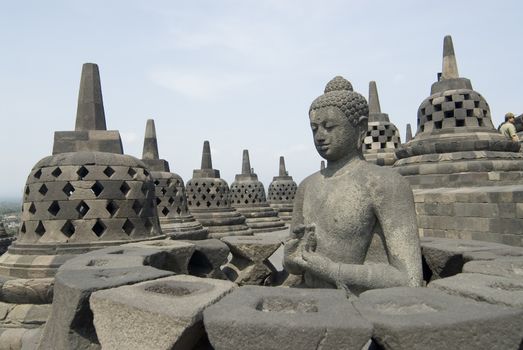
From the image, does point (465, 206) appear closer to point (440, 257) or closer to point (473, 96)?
point (473, 96)

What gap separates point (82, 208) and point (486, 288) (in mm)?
3914

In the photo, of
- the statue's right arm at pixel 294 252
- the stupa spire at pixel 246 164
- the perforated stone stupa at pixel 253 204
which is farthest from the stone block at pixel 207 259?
the stupa spire at pixel 246 164

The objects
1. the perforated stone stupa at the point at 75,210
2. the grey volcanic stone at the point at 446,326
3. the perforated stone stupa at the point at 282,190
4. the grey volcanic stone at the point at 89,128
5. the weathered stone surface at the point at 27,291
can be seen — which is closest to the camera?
the grey volcanic stone at the point at 446,326

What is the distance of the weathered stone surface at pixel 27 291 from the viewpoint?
12.7 feet

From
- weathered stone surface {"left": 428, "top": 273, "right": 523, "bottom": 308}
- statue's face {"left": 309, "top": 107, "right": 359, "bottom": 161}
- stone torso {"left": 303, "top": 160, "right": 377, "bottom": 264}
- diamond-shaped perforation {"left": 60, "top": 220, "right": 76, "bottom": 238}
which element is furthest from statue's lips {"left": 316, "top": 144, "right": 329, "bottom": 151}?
diamond-shaped perforation {"left": 60, "top": 220, "right": 76, "bottom": 238}

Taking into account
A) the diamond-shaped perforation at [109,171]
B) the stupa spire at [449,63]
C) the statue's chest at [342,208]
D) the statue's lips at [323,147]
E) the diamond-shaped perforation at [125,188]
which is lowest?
the statue's chest at [342,208]

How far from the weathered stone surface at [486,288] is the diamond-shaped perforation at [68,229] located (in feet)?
12.1

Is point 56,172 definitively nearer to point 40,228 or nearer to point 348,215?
point 40,228

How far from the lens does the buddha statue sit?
209 cm

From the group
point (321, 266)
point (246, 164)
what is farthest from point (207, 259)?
point (246, 164)

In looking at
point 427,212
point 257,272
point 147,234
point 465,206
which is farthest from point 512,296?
point 427,212

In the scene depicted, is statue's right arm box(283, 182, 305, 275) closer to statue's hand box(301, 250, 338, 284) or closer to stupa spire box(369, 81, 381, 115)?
statue's hand box(301, 250, 338, 284)

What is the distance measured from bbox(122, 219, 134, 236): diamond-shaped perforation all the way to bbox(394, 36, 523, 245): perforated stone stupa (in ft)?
13.8

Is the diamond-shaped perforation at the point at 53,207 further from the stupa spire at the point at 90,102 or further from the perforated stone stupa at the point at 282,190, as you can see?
the perforated stone stupa at the point at 282,190
